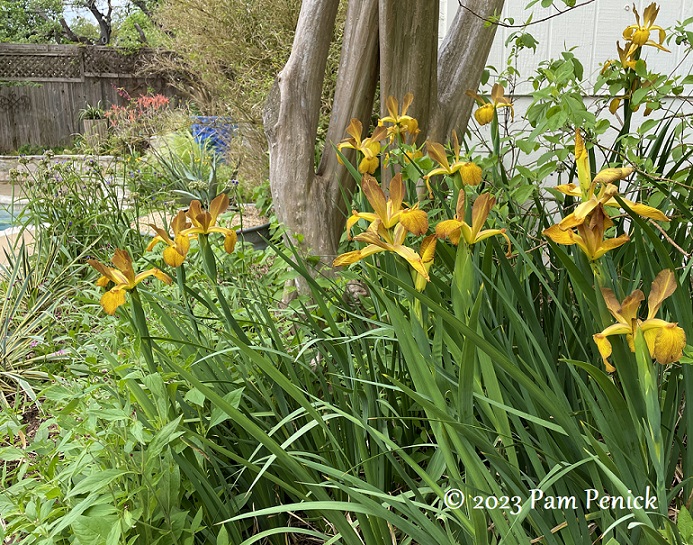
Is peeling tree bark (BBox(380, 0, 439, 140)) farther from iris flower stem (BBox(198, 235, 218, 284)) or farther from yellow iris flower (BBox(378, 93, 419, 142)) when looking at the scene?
iris flower stem (BBox(198, 235, 218, 284))

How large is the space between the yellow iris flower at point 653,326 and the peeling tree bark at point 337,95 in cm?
176

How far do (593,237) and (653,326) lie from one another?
13 cm

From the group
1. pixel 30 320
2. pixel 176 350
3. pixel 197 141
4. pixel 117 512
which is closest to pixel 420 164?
pixel 176 350

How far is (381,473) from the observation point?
1146 millimetres

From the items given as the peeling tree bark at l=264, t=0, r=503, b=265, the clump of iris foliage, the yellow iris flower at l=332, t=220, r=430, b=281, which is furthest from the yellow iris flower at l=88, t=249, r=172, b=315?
the peeling tree bark at l=264, t=0, r=503, b=265

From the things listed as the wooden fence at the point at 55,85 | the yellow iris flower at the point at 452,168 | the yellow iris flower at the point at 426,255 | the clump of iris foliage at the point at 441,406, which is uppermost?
the wooden fence at the point at 55,85

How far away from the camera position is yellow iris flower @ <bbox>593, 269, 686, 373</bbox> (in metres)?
0.64

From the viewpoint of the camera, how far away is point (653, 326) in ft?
2.18

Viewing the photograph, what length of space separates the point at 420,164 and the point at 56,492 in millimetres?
1071

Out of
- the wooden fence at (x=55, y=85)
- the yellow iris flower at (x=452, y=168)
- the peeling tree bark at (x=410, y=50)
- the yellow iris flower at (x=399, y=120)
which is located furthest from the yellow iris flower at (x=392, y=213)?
the wooden fence at (x=55, y=85)

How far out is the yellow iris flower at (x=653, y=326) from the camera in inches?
25.3

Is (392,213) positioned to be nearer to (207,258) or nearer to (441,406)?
(441,406)

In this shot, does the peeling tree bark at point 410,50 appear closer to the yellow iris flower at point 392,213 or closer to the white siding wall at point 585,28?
the white siding wall at point 585,28

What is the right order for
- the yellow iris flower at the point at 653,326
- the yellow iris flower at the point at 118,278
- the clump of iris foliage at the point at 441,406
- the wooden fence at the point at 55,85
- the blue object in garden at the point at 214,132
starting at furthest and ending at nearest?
the wooden fence at the point at 55,85 → the blue object in garden at the point at 214,132 → the yellow iris flower at the point at 118,278 → the clump of iris foliage at the point at 441,406 → the yellow iris flower at the point at 653,326
